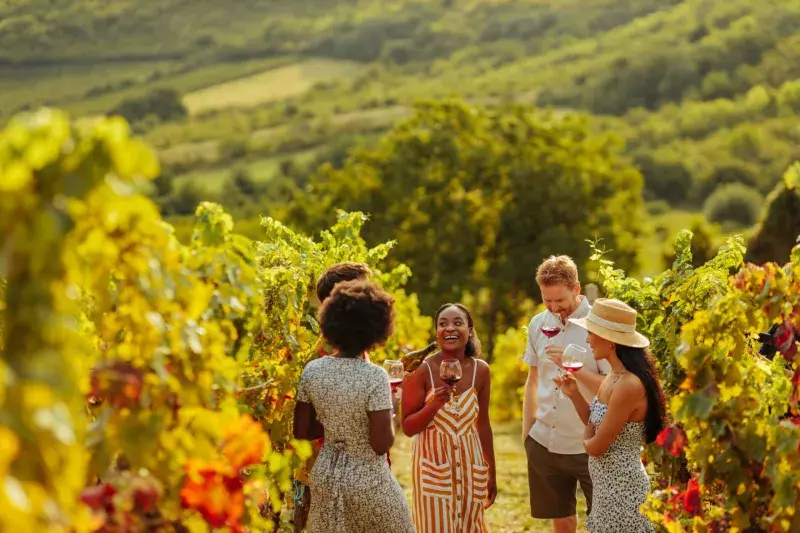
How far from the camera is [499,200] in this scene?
41.3 m

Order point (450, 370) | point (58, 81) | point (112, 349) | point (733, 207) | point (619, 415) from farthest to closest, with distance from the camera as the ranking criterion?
1. point (58, 81)
2. point (733, 207)
3. point (450, 370)
4. point (619, 415)
5. point (112, 349)

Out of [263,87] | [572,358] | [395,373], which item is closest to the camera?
[395,373]

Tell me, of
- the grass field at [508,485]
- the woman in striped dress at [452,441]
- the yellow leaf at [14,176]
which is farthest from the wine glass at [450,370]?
the grass field at [508,485]

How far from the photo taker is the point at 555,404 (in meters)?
6.60

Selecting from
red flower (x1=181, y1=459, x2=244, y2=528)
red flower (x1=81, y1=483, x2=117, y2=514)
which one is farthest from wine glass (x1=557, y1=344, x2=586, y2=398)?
red flower (x1=81, y1=483, x2=117, y2=514)

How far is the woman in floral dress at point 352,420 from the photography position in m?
4.85

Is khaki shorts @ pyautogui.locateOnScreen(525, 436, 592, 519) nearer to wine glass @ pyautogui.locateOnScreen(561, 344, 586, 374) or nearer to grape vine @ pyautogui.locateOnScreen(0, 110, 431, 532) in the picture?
wine glass @ pyautogui.locateOnScreen(561, 344, 586, 374)

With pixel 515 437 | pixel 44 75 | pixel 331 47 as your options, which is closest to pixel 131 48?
pixel 44 75

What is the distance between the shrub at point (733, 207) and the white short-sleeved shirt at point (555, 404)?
305 ft

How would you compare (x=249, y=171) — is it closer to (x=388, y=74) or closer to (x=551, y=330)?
(x=388, y=74)

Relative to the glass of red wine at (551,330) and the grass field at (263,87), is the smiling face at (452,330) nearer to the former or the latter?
the glass of red wine at (551,330)

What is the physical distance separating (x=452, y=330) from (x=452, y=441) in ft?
2.22

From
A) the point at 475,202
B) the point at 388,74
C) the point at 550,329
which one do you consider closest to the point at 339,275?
the point at 550,329

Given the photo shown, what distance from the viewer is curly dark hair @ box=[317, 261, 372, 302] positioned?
5.62 meters
